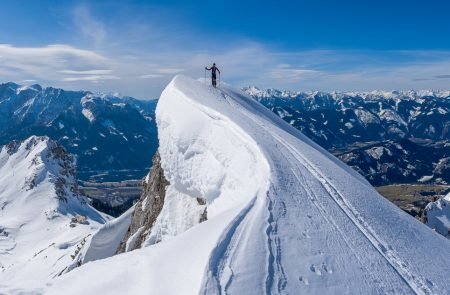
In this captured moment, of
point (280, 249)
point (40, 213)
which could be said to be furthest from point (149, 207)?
point (40, 213)

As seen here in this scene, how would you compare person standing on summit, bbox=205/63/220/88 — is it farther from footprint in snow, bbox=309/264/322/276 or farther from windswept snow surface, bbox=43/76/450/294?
footprint in snow, bbox=309/264/322/276

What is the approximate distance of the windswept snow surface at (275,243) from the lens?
13602 mm

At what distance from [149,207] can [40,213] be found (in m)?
112

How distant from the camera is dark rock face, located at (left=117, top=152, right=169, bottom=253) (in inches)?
1242

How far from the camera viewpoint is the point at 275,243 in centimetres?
1498

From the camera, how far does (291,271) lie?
45.3 feet

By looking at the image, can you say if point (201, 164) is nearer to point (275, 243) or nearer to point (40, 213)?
point (275, 243)

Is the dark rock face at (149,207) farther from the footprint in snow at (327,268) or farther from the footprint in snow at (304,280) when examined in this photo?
the footprint in snow at (304,280)

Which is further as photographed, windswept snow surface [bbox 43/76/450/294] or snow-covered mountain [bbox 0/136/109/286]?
snow-covered mountain [bbox 0/136/109/286]

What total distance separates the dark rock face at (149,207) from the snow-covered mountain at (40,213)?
28.5 metres

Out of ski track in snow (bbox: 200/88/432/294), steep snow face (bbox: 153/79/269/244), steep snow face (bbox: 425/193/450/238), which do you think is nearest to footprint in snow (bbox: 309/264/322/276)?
ski track in snow (bbox: 200/88/432/294)

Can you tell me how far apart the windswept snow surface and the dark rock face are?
667 centimetres

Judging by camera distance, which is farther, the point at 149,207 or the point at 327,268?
the point at 149,207

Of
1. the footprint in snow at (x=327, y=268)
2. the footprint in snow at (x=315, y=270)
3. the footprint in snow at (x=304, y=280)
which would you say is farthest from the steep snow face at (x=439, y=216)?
the footprint in snow at (x=304, y=280)
